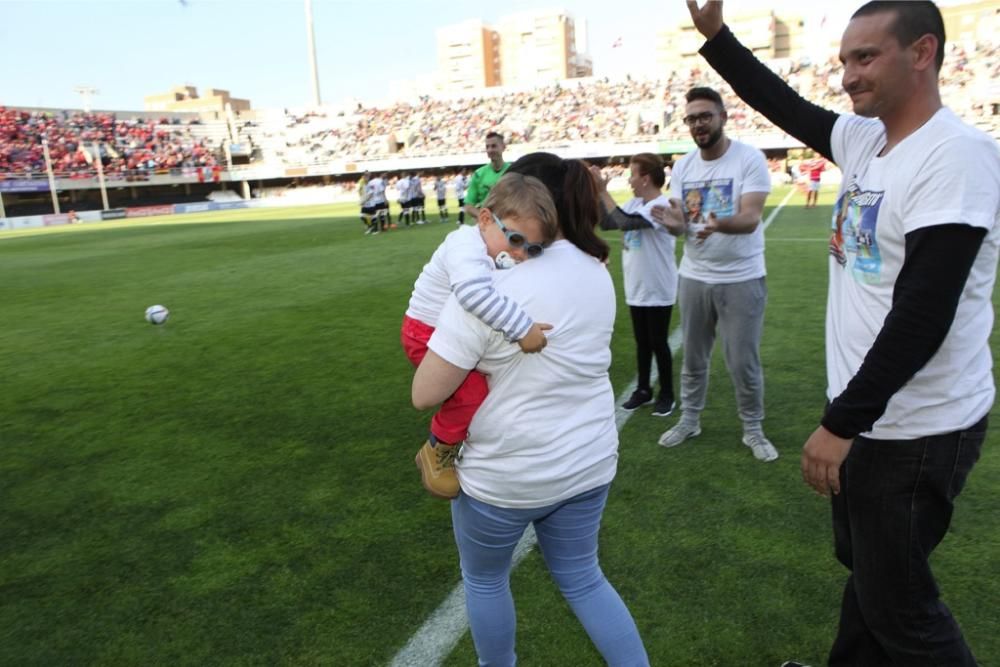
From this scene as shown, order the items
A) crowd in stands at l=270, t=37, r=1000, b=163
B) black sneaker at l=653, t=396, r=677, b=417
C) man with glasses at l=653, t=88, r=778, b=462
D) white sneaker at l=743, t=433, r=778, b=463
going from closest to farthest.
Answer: man with glasses at l=653, t=88, r=778, b=462 → white sneaker at l=743, t=433, r=778, b=463 → black sneaker at l=653, t=396, r=677, b=417 → crowd in stands at l=270, t=37, r=1000, b=163

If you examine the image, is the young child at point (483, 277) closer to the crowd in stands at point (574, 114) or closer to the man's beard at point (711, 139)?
the man's beard at point (711, 139)

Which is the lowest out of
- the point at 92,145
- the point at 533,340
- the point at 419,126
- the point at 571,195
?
the point at 533,340

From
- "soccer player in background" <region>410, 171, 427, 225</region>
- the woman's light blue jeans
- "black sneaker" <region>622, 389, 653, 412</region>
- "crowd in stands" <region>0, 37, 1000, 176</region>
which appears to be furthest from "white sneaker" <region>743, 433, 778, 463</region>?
"crowd in stands" <region>0, 37, 1000, 176</region>

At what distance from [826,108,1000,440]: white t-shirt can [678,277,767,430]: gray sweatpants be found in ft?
7.41

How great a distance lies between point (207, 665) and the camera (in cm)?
278

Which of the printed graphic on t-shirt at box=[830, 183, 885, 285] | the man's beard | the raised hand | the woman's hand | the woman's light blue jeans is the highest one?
the raised hand

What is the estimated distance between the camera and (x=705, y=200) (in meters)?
4.41

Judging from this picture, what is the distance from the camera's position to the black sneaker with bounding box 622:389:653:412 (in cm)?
552

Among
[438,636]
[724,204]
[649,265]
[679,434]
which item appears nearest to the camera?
[438,636]

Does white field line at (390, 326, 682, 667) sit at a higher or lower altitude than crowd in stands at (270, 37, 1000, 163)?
lower

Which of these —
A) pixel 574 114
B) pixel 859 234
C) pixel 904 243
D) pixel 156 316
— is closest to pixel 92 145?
pixel 574 114

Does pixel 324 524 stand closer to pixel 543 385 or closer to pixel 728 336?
pixel 543 385

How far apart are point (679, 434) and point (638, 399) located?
2.60ft

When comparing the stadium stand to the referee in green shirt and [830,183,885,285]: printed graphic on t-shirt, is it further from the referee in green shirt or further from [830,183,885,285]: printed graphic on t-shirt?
[830,183,885,285]: printed graphic on t-shirt
